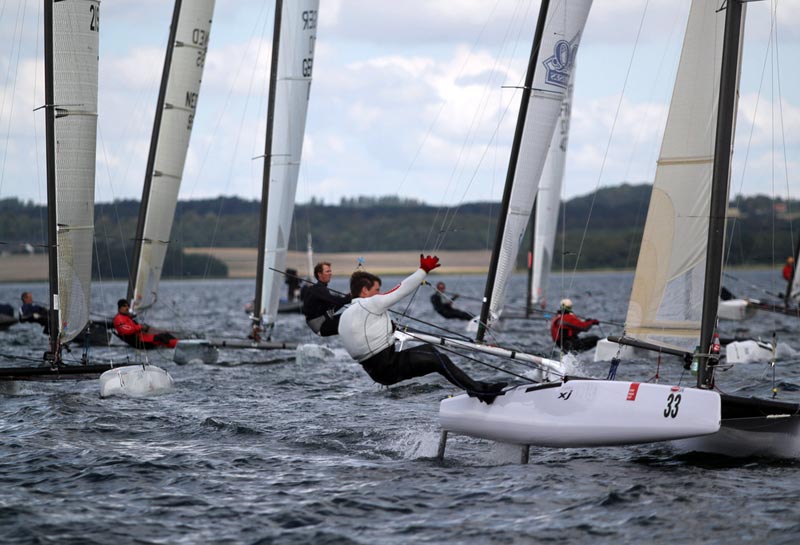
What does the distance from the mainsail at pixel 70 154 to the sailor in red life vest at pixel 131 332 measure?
3068 millimetres

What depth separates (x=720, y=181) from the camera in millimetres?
9867

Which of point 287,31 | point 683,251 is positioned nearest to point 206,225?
point 287,31

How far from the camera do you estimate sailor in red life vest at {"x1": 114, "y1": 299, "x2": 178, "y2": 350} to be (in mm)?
17422

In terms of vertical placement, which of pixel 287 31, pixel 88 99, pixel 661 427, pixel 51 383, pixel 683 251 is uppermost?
pixel 287 31

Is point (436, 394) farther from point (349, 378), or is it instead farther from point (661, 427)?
point (661, 427)

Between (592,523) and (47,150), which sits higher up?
(47,150)

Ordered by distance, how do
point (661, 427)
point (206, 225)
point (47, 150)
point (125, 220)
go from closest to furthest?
point (661, 427)
point (47, 150)
point (125, 220)
point (206, 225)

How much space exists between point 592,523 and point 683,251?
4363 millimetres

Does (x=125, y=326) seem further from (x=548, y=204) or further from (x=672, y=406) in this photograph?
(x=548, y=204)

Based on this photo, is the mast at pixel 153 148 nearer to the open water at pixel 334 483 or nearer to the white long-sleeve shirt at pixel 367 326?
the open water at pixel 334 483

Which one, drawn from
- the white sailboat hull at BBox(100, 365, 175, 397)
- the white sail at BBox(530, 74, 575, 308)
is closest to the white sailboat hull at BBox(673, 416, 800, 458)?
the white sailboat hull at BBox(100, 365, 175, 397)

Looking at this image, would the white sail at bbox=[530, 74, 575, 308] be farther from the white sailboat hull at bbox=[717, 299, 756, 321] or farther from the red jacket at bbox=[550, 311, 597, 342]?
the red jacket at bbox=[550, 311, 597, 342]

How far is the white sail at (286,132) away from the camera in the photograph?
20.8m

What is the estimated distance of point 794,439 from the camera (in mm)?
8992
